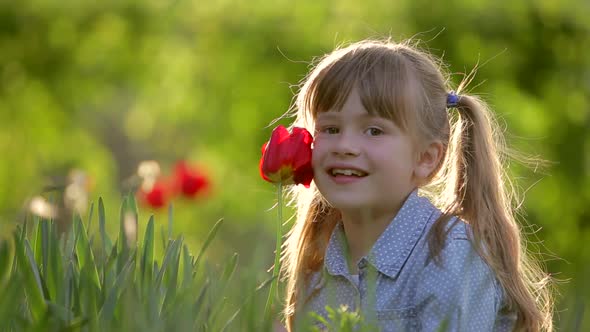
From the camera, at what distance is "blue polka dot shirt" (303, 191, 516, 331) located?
6.25 feet

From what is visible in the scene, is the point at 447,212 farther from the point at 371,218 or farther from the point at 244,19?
the point at 244,19

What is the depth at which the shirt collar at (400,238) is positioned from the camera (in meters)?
2.10

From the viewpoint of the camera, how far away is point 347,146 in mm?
2062

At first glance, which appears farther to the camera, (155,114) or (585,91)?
(155,114)

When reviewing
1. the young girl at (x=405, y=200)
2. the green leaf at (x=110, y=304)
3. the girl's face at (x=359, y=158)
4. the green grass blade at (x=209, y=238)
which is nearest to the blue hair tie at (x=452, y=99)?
the young girl at (x=405, y=200)

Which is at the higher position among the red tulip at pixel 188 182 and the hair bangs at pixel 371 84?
the hair bangs at pixel 371 84

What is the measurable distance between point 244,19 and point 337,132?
7.44 metres

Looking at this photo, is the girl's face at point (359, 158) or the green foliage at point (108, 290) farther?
the girl's face at point (359, 158)

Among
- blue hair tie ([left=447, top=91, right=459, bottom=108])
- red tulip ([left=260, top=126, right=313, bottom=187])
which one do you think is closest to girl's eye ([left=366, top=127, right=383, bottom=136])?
red tulip ([left=260, top=126, right=313, bottom=187])

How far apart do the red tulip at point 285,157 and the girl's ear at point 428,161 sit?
274mm

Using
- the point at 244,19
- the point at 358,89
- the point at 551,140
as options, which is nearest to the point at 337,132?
the point at 358,89

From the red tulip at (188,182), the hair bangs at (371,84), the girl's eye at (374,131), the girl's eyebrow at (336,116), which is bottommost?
the red tulip at (188,182)

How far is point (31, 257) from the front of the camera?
1.42m

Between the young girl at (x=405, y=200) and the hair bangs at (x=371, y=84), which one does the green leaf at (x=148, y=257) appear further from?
the hair bangs at (x=371, y=84)
